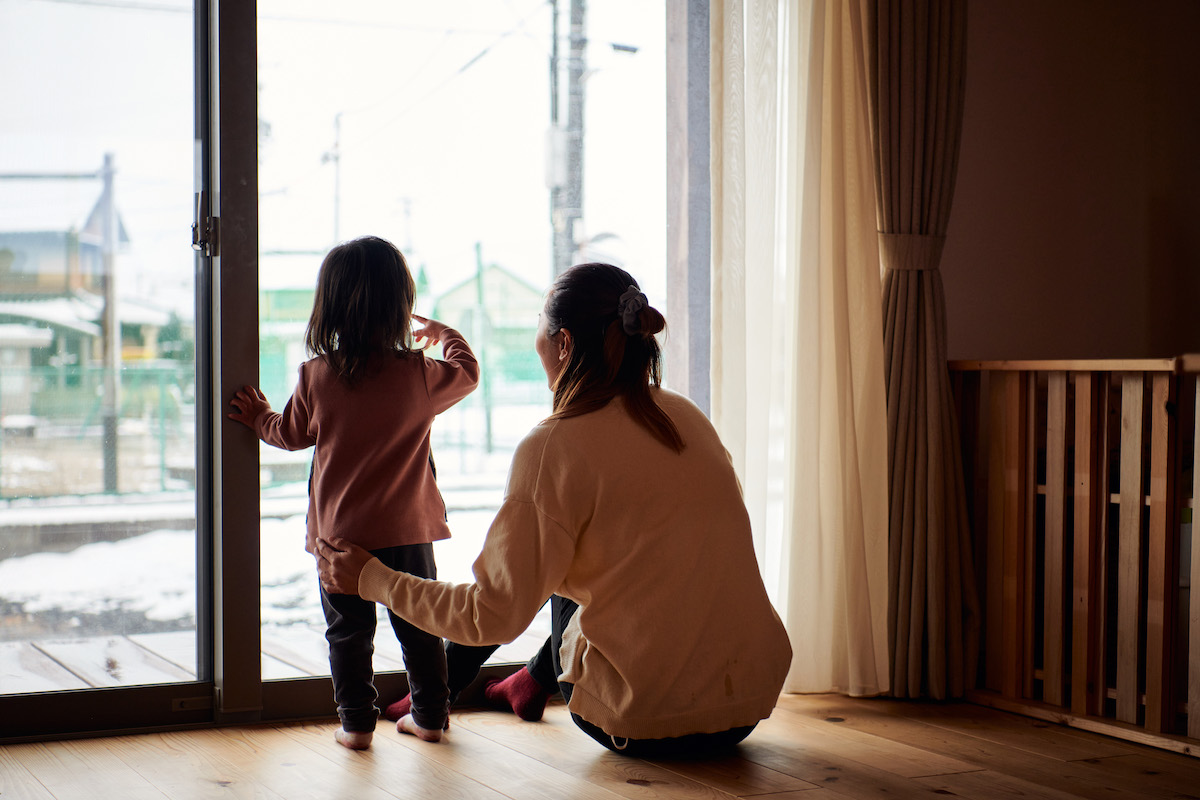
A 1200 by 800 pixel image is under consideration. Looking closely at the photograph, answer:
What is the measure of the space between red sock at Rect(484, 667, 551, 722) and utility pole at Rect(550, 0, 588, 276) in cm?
97

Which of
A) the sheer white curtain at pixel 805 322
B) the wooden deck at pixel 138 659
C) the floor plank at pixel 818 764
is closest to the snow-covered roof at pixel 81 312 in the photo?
the wooden deck at pixel 138 659

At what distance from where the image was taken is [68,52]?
225 cm

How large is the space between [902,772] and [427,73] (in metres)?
1.82

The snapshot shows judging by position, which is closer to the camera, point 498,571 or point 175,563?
point 498,571

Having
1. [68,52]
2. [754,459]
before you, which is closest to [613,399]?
[754,459]

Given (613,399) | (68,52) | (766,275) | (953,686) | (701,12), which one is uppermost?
(701,12)

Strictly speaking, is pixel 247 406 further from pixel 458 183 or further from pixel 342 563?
pixel 458 183

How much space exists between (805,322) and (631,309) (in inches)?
33.3

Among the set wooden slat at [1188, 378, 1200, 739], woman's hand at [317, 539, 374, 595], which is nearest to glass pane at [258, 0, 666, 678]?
woman's hand at [317, 539, 374, 595]

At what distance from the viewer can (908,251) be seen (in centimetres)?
266

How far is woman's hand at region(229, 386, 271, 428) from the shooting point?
2281 mm

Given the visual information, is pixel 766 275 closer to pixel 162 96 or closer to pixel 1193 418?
pixel 1193 418

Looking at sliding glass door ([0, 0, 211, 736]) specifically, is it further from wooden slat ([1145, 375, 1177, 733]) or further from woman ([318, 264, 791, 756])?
wooden slat ([1145, 375, 1177, 733])

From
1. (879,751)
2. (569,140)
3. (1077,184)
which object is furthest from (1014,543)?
(569,140)
